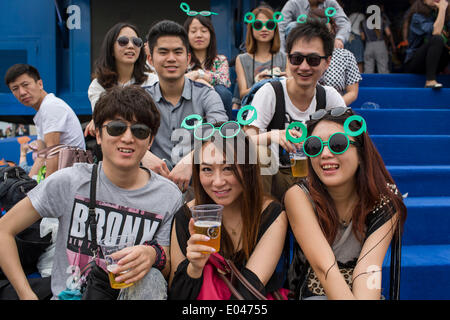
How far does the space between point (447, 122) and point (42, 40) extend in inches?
260

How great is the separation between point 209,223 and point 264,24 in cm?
342

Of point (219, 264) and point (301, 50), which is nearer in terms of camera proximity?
point (219, 264)

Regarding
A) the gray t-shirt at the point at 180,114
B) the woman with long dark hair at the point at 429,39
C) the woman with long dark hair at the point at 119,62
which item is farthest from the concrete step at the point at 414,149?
the woman with long dark hair at the point at 119,62

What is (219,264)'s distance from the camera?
6.66ft

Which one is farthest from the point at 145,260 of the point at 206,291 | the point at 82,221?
the point at 82,221

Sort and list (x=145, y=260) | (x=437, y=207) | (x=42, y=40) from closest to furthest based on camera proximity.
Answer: (x=145, y=260) < (x=437, y=207) < (x=42, y=40)

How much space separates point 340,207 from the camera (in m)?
2.35

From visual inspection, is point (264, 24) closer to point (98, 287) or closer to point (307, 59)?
point (307, 59)

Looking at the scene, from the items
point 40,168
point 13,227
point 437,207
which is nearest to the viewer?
point 13,227

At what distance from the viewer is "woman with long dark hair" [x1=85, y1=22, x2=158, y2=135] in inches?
164

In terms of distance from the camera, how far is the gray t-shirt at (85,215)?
2.29 m

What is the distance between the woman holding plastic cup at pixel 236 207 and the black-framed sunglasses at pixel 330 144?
32 cm
